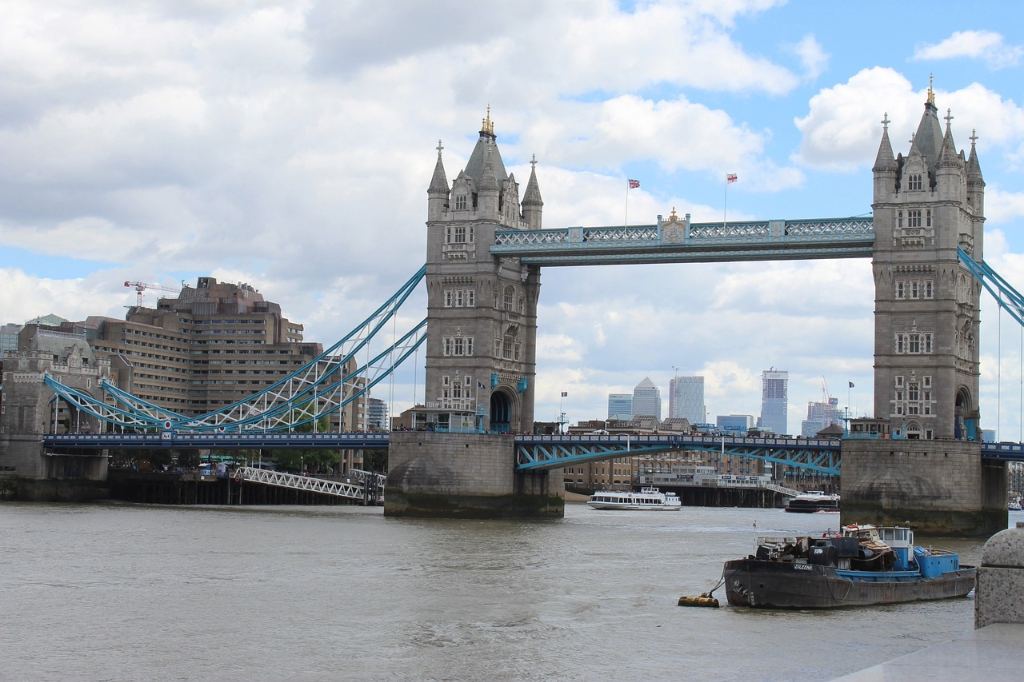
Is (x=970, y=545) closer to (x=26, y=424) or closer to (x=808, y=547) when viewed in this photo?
(x=808, y=547)

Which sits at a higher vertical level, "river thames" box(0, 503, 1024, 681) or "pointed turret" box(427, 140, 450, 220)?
"pointed turret" box(427, 140, 450, 220)

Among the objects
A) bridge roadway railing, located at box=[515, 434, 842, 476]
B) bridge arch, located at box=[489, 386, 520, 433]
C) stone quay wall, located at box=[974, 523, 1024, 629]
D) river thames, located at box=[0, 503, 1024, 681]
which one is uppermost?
bridge arch, located at box=[489, 386, 520, 433]

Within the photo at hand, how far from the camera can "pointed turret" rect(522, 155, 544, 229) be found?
95062 millimetres

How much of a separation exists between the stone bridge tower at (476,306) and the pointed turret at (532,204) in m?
2.78

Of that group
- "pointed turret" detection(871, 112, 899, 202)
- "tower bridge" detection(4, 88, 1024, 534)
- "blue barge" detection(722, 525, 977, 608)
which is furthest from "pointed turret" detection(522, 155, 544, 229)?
"blue barge" detection(722, 525, 977, 608)

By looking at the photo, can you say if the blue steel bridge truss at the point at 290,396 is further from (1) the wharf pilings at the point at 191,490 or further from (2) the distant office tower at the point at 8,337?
(2) the distant office tower at the point at 8,337

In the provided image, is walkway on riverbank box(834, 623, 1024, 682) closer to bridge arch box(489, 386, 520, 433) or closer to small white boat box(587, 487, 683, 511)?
bridge arch box(489, 386, 520, 433)

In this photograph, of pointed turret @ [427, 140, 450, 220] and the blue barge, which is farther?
pointed turret @ [427, 140, 450, 220]

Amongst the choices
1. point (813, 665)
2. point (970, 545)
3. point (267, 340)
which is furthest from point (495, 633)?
point (267, 340)

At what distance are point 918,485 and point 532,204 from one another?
35.5m

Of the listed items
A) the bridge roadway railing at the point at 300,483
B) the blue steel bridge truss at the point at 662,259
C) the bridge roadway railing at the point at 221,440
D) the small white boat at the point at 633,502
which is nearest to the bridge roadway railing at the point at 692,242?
the blue steel bridge truss at the point at 662,259

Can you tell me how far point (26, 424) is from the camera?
A: 105 metres

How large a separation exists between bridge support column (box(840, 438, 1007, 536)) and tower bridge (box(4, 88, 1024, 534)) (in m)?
0.09

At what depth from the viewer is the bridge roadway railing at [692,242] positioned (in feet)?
263
